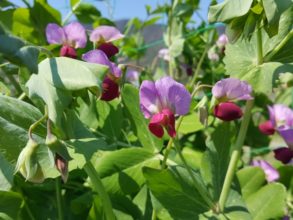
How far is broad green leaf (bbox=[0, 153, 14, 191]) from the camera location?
0.81 meters

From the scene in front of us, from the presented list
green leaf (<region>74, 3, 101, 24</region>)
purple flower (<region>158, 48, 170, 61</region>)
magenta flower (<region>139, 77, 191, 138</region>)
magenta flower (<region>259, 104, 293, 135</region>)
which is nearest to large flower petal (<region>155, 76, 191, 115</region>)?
magenta flower (<region>139, 77, 191, 138</region>)

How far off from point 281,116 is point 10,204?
759 mm

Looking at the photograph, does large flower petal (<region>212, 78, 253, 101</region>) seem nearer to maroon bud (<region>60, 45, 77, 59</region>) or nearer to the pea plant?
the pea plant

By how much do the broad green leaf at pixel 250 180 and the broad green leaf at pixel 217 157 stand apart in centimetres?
11

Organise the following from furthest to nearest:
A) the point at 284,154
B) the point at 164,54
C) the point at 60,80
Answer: the point at 164,54
the point at 284,154
the point at 60,80

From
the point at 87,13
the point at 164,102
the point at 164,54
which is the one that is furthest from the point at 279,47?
the point at 164,54

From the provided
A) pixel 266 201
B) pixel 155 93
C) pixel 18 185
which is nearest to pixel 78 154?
pixel 155 93

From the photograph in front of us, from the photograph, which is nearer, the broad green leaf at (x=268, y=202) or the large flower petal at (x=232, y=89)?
the large flower petal at (x=232, y=89)

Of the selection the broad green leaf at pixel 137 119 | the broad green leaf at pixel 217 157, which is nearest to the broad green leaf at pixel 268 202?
the broad green leaf at pixel 217 157

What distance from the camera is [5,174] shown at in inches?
32.4

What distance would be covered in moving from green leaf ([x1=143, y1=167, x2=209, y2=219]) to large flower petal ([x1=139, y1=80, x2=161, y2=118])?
11 centimetres

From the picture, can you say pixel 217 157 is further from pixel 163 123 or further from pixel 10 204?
pixel 10 204

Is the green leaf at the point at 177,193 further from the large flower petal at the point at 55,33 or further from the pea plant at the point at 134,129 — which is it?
the large flower petal at the point at 55,33

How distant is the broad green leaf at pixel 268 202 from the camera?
0.98 meters
